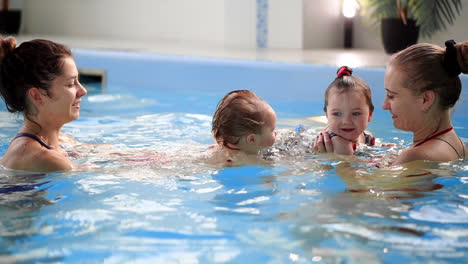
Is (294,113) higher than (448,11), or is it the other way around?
(448,11)

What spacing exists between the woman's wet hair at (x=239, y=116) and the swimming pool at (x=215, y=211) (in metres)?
0.20

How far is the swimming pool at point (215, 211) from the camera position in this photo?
2.41 metres

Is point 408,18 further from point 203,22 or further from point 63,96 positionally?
point 63,96

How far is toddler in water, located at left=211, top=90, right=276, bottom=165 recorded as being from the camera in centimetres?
366

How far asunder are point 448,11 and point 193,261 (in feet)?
21.0

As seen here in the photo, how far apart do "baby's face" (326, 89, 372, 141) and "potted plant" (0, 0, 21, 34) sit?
351 inches

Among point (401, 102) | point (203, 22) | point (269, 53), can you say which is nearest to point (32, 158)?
point (401, 102)

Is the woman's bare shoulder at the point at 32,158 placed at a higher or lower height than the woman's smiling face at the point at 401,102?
lower

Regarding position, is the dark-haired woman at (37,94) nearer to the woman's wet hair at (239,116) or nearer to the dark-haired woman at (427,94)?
the woman's wet hair at (239,116)

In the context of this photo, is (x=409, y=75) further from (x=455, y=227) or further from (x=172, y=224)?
(x=172, y=224)

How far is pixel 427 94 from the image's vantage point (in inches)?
130

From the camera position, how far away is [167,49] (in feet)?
27.9

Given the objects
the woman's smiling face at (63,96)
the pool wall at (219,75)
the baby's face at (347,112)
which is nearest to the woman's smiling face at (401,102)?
the baby's face at (347,112)

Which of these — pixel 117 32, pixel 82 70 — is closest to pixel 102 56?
pixel 82 70
